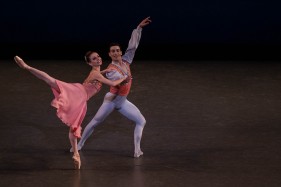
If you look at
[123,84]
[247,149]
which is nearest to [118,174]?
[123,84]

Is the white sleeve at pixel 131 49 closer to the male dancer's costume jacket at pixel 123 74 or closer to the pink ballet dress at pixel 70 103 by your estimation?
the male dancer's costume jacket at pixel 123 74

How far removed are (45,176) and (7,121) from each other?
1.69 meters

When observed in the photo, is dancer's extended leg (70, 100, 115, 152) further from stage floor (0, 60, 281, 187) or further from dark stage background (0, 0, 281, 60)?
dark stage background (0, 0, 281, 60)

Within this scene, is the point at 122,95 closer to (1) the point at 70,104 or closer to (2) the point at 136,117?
(2) the point at 136,117

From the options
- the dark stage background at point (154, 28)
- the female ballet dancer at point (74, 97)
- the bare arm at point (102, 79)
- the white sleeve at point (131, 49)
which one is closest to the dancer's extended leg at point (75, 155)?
the female ballet dancer at point (74, 97)

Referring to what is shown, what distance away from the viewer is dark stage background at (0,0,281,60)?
1105 centimetres

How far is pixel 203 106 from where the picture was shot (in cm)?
841

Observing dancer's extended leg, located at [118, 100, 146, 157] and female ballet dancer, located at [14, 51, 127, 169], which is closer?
female ballet dancer, located at [14, 51, 127, 169]

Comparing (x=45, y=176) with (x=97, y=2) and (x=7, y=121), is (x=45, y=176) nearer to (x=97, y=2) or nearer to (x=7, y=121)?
(x=7, y=121)

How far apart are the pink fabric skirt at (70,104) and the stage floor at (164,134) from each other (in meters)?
0.43

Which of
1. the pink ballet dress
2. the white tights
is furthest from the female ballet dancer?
the white tights

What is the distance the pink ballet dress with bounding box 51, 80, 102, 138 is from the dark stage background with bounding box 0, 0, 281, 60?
4.60 meters

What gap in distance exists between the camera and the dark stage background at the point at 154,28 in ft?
36.3

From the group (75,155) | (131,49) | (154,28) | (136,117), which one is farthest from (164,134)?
(154,28)
